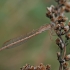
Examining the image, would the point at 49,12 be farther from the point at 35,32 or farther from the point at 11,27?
the point at 11,27

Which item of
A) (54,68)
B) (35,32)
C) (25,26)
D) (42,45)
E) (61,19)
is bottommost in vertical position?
(61,19)

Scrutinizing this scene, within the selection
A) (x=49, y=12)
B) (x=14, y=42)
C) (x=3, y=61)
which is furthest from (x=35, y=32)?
(x=3, y=61)

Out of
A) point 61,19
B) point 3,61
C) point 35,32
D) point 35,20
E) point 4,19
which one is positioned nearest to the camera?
point 61,19

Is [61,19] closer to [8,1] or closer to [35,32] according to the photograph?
[35,32]

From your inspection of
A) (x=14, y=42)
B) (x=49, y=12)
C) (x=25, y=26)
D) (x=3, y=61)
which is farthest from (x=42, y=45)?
(x=49, y=12)

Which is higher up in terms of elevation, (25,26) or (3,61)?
(25,26)

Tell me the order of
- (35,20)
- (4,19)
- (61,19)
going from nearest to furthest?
(61,19)
(4,19)
(35,20)

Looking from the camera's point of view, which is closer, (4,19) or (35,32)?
(35,32)
